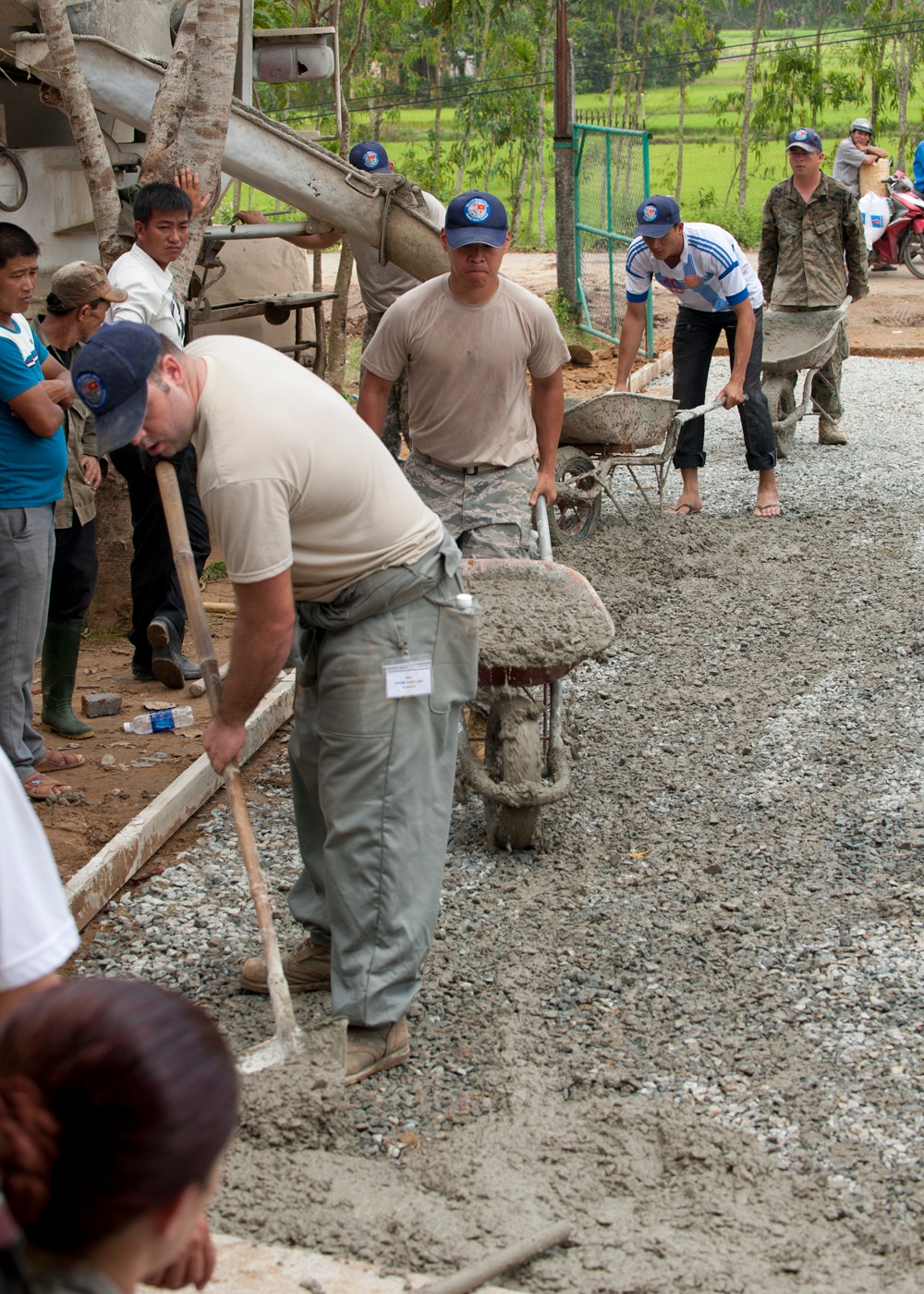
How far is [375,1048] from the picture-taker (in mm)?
3057

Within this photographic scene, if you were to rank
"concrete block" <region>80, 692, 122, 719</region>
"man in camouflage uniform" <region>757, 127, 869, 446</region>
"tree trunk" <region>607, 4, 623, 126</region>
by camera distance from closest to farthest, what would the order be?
"concrete block" <region>80, 692, 122, 719</region>
"man in camouflage uniform" <region>757, 127, 869, 446</region>
"tree trunk" <region>607, 4, 623, 126</region>

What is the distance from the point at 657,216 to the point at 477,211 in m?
2.74

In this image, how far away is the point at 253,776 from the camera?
4.75 m

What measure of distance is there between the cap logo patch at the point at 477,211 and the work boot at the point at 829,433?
18.8 ft

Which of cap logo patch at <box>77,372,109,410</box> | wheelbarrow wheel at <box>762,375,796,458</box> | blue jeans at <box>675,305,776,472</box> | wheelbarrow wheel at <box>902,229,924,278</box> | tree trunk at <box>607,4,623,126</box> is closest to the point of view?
cap logo patch at <box>77,372,109,410</box>

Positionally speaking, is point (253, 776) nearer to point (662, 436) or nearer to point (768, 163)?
point (662, 436)

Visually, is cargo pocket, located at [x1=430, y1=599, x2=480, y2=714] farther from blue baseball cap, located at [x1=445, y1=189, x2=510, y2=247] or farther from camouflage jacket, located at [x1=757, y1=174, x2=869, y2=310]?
camouflage jacket, located at [x1=757, y1=174, x2=869, y2=310]

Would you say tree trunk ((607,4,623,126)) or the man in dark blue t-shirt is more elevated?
tree trunk ((607,4,623,126))

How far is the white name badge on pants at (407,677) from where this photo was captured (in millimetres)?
2961

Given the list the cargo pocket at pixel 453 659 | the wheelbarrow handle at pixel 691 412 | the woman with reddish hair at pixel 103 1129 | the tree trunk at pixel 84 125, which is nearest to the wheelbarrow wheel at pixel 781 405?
the wheelbarrow handle at pixel 691 412

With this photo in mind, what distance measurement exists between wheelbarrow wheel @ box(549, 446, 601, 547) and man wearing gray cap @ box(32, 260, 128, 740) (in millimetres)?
3083

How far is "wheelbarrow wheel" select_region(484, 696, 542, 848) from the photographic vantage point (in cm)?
404

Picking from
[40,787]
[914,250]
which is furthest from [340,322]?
[914,250]

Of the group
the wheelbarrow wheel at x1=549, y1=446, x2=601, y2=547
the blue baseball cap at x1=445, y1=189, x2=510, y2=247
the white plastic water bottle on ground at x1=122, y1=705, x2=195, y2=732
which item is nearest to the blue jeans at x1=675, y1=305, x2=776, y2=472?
the wheelbarrow wheel at x1=549, y1=446, x2=601, y2=547
